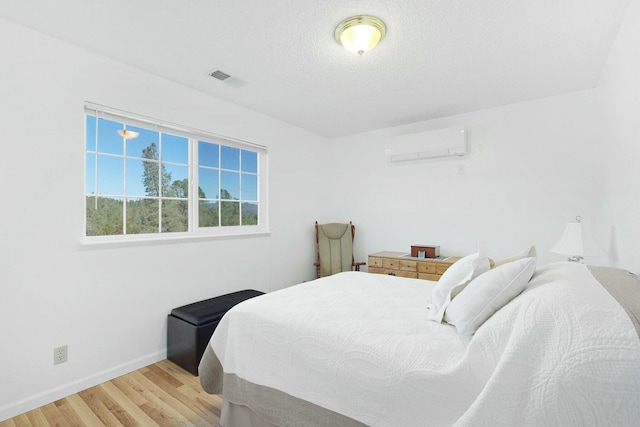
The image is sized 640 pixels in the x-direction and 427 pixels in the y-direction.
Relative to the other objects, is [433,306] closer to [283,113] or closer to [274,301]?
[274,301]

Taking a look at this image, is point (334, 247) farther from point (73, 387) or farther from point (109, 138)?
point (73, 387)

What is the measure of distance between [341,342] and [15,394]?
2182 millimetres

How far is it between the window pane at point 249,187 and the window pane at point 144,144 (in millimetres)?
1020

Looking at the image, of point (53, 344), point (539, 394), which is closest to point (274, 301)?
point (539, 394)

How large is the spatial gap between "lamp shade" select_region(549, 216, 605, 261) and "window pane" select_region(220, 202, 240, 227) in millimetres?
3115

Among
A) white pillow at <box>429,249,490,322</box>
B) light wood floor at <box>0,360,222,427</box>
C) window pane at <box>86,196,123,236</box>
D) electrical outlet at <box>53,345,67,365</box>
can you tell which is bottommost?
light wood floor at <box>0,360,222,427</box>

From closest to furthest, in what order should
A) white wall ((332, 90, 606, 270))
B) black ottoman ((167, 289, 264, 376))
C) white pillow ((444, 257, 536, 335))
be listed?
white pillow ((444, 257, 536, 335)), black ottoman ((167, 289, 264, 376)), white wall ((332, 90, 606, 270))

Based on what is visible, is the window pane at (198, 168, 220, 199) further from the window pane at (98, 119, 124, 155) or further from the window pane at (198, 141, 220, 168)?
the window pane at (98, 119, 124, 155)

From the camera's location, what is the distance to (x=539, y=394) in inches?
33.9

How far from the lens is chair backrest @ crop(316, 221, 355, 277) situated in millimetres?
4262

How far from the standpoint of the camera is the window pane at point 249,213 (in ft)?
11.9

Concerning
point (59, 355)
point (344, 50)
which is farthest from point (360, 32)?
point (59, 355)

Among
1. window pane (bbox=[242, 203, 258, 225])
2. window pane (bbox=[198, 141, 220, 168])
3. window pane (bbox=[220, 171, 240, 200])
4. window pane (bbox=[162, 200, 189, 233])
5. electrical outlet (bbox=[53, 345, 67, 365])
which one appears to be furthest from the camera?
window pane (bbox=[242, 203, 258, 225])

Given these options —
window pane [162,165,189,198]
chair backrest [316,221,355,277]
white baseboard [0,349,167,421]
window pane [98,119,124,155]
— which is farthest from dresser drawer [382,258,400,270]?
window pane [98,119,124,155]
